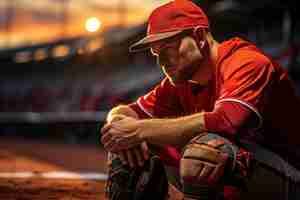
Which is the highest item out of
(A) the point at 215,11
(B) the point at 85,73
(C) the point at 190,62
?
(C) the point at 190,62

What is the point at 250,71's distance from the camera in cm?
244

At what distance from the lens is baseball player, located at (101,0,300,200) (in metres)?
2.38

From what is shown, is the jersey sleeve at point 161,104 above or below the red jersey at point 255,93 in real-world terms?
below

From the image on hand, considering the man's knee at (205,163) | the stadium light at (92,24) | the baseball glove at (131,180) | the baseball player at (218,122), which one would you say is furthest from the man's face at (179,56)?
the stadium light at (92,24)

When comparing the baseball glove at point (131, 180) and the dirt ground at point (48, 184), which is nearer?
the baseball glove at point (131, 180)

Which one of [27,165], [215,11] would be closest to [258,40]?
[215,11]

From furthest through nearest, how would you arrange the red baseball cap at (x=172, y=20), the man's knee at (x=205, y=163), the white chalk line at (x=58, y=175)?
1. the white chalk line at (x=58, y=175)
2. the red baseball cap at (x=172, y=20)
3. the man's knee at (x=205, y=163)

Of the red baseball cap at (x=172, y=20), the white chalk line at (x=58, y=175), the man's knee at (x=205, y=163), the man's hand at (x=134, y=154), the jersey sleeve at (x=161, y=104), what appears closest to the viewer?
the man's knee at (x=205, y=163)

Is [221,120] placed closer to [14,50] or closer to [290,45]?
[290,45]

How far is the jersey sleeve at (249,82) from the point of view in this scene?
237 centimetres

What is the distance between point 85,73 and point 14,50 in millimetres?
6090

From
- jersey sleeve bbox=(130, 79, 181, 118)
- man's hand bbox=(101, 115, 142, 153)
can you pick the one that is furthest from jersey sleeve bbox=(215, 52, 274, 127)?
jersey sleeve bbox=(130, 79, 181, 118)

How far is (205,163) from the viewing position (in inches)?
93.3

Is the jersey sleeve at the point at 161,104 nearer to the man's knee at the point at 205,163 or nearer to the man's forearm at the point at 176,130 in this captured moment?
the man's forearm at the point at 176,130
